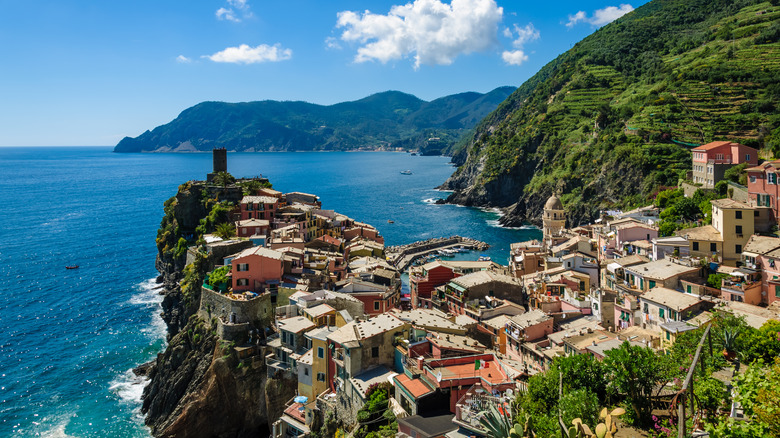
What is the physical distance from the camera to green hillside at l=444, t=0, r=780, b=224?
7950cm

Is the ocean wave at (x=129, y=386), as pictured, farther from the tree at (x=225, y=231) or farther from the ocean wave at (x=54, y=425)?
the tree at (x=225, y=231)

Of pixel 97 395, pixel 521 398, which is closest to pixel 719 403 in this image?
pixel 521 398

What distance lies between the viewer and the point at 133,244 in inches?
3455

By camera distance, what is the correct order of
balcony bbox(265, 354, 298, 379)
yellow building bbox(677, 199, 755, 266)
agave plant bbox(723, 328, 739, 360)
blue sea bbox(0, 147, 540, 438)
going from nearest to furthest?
agave plant bbox(723, 328, 739, 360) < balcony bbox(265, 354, 298, 379) < yellow building bbox(677, 199, 755, 266) < blue sea bbox(0, 147, 540, 438)

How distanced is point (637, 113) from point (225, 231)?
82.4m

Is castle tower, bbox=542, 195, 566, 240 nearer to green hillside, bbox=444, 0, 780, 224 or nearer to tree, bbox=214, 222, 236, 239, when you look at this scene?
green hillside, bbox=444, 0, 780, 224

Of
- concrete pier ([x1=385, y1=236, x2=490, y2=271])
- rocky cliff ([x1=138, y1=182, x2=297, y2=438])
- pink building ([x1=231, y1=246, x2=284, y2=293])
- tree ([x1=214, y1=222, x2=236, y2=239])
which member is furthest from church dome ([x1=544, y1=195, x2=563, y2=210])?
rocky cliff ([x1=138, y1=182, x2=297, y2=438])

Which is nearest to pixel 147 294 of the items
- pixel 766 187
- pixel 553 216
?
pixel 553 216

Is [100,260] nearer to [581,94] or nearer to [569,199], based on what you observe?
[569,199]

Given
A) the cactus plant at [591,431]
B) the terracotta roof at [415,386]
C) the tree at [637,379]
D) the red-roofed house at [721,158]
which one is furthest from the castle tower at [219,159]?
the cactus plant at [591,431]

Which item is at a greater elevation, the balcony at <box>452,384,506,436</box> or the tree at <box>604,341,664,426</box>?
the tree at <box>604,341,664,426</box>

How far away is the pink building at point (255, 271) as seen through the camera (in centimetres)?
3812

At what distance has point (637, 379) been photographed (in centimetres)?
1683

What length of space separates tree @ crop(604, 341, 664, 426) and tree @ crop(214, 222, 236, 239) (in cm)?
4066
